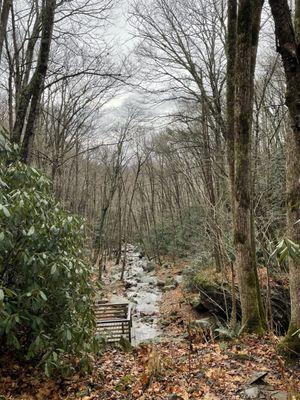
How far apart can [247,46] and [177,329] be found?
727 cm

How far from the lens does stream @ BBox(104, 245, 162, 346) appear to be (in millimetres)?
9648

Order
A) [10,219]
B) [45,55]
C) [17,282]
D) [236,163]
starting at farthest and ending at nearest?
[45,55], [236,163], [17,282], [10,219]

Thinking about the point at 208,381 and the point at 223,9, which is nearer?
the point at 208,381

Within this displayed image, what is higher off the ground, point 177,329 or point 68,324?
point 68,324

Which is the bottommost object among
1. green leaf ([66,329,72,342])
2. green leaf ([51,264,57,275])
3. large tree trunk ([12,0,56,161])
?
green leaf ([66,329,72,342])

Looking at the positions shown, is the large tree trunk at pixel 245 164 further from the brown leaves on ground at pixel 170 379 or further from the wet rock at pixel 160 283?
the wet rock at pixel 160 283

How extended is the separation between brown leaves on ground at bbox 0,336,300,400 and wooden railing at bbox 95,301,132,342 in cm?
259

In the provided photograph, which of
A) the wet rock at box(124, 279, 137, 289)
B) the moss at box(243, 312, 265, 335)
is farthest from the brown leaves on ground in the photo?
the wet rock at box(124, 279, 137, 289)

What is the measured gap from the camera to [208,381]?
13.0ft

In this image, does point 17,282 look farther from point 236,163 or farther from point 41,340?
point 236,163

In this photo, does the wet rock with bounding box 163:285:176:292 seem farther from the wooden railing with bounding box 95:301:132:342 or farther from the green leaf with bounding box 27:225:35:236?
the green leaf with bounding box 27:225:35:236

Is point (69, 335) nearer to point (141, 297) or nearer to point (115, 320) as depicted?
point (115, 320)

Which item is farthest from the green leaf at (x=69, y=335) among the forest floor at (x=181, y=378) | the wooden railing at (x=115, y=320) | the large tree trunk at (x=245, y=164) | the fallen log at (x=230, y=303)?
the fallen log at (x=230, y=303)

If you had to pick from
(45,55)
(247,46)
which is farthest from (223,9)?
(45,55)
